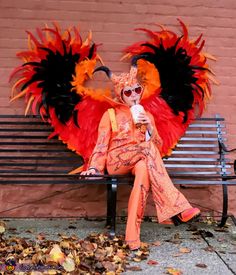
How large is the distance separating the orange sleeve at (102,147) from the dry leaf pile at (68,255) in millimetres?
586

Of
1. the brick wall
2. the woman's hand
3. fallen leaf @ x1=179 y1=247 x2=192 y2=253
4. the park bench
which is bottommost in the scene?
fallen leaf @ x1=179 y1=247 x2=192 y2=253

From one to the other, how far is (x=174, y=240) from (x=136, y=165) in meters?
0.71

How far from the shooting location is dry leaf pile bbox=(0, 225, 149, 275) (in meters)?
2.94

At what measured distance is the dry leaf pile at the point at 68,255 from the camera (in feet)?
9.63

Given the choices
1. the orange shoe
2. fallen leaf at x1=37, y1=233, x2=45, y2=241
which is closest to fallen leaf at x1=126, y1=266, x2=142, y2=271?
the orange shoe

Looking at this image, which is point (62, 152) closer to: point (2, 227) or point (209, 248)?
point (2, 227)

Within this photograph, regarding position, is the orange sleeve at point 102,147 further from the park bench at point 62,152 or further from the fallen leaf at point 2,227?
the fallen leaf at point 2,227

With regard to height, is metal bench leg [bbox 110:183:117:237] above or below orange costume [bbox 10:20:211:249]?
below

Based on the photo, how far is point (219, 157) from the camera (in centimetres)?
457

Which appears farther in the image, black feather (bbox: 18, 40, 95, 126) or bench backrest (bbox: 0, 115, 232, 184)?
bench backrest (bbox: 0, 115, 232, 184)

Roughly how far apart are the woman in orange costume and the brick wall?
2.47ft

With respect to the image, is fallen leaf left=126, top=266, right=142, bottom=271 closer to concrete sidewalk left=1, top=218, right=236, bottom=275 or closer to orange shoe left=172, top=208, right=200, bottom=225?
concrete sidewalk left=1, top=218, right=236, bottom=275

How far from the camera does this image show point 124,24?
15.1 ft

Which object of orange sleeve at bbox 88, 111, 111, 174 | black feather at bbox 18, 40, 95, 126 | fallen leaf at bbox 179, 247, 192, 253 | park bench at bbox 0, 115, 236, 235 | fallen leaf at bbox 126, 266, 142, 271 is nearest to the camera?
fallen leaf at bbox 126, 266, 142, 271
